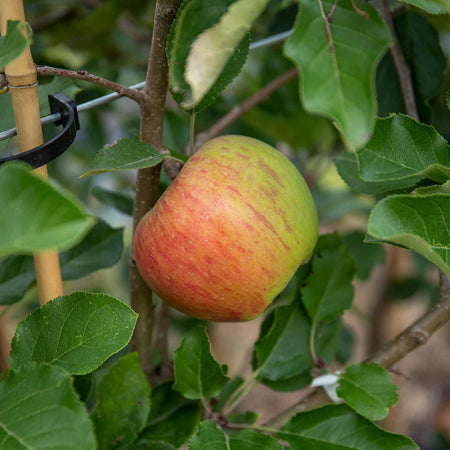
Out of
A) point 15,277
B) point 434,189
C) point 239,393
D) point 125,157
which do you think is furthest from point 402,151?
point 15,277

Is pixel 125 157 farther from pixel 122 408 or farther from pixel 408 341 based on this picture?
pixel 408 341

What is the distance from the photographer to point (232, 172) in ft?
1.76

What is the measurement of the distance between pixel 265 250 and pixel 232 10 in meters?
0.22

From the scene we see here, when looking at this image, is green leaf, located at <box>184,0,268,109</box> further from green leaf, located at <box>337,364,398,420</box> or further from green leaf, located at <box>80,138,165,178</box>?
green leaf, located at <box>337,364,398,420</box>

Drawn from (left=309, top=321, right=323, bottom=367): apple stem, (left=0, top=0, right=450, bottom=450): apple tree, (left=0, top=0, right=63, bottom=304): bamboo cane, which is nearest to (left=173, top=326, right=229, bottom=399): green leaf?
(left=0, top=0, right=450, bottom=450): apple tree

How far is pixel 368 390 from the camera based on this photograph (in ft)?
1.96

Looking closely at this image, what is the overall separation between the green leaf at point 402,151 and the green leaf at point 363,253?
0.67 metres

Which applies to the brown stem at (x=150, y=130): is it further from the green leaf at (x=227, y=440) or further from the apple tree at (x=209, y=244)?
the green leaf at (x=227, y=440)

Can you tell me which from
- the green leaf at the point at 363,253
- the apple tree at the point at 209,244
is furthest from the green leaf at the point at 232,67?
the green leaf at the point at 363,253

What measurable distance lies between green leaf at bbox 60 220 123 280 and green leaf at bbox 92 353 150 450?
7.5 inches

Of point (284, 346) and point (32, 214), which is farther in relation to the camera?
point (284, 346)

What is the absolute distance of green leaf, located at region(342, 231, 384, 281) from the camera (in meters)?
1.20

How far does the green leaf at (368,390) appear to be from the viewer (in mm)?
576

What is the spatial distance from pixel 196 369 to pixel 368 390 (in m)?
0.19
